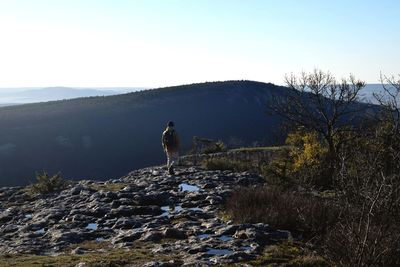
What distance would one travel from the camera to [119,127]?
12212cm

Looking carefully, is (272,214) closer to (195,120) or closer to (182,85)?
(195,120)

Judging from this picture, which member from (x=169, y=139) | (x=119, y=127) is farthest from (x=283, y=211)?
(x=119, y=127)

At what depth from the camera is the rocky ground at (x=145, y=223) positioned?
978cm

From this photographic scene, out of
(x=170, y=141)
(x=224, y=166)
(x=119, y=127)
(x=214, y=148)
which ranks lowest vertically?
(x=119, y=127)

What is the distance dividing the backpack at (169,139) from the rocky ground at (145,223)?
2.47 metres

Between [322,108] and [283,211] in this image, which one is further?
[322,108]

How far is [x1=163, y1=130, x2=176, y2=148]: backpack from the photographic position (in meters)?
21.7

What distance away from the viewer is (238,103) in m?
151

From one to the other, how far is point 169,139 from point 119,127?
10187 centimetres

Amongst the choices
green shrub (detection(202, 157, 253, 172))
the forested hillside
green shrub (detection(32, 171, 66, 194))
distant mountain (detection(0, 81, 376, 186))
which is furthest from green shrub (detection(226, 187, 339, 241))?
the forested hillside

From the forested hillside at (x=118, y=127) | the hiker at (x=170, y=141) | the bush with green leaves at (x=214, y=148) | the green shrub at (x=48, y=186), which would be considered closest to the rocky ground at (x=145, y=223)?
the green shrub at (x=48, y=186)

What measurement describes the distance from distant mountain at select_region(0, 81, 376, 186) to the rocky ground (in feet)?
211

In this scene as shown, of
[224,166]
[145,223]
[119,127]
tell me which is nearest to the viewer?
[145,223]

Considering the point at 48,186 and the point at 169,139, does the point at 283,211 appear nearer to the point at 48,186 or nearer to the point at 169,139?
the point at 169,139
